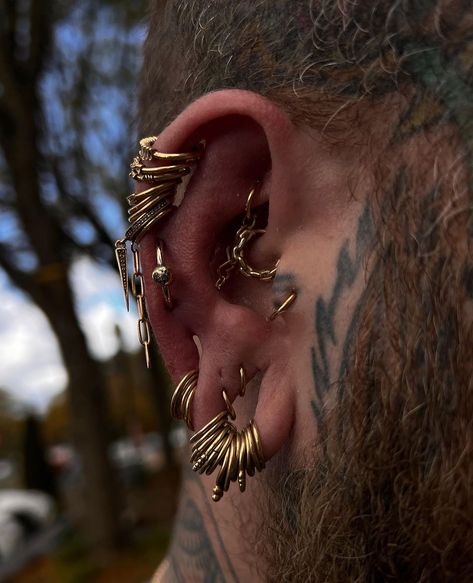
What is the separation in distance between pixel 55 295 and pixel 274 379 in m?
5.84

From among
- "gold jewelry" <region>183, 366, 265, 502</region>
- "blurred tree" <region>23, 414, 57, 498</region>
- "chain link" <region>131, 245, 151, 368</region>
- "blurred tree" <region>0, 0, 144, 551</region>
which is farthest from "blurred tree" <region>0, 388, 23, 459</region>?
"gold jewelry" <region>183, 366, 265, 502</region>

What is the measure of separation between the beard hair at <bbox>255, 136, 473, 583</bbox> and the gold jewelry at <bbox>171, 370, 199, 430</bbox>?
0.19m

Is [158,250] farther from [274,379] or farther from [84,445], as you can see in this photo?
[84,445]

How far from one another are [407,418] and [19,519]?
10.5 m

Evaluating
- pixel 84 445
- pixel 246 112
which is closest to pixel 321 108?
pixel 246 112

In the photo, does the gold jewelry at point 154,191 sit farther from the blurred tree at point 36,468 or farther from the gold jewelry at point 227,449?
the blurred tree at point 36,468

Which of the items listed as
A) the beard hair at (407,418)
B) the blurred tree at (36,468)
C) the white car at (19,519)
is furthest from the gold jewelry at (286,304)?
the blurred tree at (36,468)

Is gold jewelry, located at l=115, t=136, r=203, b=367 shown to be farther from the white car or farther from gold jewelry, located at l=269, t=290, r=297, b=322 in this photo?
the white car

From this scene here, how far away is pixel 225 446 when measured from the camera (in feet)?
3.13

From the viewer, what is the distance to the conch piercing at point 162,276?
0.97 metres

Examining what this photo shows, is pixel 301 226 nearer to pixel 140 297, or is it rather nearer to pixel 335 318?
pixel 335 318

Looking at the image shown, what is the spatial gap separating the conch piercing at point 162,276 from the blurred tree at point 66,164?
16.5ft

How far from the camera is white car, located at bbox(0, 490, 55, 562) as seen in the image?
915 cm

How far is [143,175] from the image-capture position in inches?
38.8
